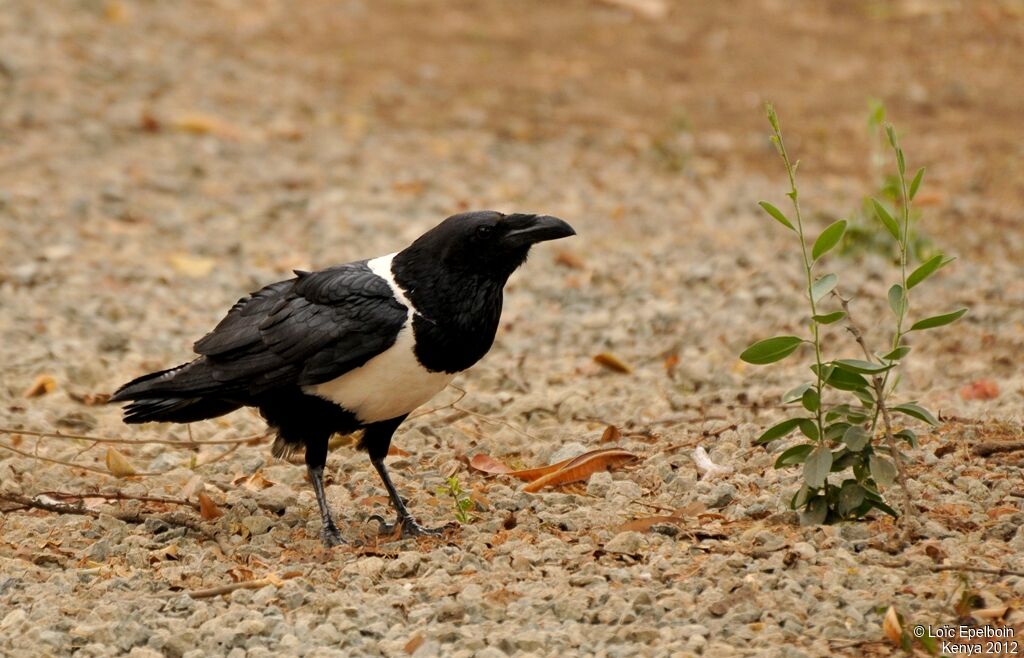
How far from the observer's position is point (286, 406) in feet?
16.0

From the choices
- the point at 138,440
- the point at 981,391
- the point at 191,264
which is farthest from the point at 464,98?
the point at 138,440

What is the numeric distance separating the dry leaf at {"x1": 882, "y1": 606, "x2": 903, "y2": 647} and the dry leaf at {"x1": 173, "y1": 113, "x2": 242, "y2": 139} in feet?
25.2

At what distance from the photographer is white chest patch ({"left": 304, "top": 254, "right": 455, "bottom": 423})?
4.63 metres

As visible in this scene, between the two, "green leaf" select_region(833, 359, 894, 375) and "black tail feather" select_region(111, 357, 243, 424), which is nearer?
"green leaf" select_region(833, 359, 894, 375)

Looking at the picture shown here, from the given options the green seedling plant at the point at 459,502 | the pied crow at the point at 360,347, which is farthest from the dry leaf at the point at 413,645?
the pied crow at the point at 360,347

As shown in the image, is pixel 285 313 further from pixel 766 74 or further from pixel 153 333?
pixel 766 74

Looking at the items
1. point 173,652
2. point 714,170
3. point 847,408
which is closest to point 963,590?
point 847,408

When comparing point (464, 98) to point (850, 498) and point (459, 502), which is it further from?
point (850, 498)

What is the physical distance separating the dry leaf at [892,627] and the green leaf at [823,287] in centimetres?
89

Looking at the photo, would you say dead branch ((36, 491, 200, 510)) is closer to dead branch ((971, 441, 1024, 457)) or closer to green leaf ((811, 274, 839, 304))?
green leaf ((811, 274, 839, 304))

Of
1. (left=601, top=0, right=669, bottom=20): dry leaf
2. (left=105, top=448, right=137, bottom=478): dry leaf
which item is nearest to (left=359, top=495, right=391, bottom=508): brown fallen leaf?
(left=105, top=448, right=137, bottom=478): dry leaf

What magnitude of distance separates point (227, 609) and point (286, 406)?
954 millimetres

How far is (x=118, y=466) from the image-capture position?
5.38m

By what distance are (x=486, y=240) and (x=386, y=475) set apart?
35.4 inches
